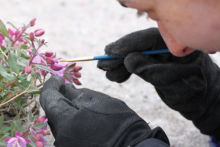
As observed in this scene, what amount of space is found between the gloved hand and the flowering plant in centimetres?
15

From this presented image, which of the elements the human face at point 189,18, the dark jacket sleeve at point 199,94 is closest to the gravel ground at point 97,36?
the dark jacket sleeve at point 199,94

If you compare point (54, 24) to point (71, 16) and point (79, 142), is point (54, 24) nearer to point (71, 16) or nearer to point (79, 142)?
point (71, 16)

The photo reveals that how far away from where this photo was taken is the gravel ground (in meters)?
1.67

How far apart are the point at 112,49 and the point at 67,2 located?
164 centimetres

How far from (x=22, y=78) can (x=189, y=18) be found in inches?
18.1

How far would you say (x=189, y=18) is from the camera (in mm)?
932

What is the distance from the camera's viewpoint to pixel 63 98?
3.69 ft

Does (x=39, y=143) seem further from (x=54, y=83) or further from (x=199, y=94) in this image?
(x=199, y=94)

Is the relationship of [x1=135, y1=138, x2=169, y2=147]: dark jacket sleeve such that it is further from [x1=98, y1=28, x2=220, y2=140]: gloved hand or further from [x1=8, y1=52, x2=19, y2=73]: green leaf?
[x1=8, y1=52, x2=19, y2=73]: green leaf

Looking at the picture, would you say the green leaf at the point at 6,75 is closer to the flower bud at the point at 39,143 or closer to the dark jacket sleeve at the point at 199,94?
the flower bud at the point at 39,143

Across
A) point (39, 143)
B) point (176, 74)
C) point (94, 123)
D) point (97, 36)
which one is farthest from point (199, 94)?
point (97, 36)

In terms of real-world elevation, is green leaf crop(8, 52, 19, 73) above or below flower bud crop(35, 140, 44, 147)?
above

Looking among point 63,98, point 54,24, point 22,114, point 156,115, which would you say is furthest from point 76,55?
point 63,98

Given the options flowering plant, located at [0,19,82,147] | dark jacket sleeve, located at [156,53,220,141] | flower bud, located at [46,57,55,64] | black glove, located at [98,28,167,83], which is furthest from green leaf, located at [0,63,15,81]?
dark jacket sleeve, located at [156,53,220,141]
